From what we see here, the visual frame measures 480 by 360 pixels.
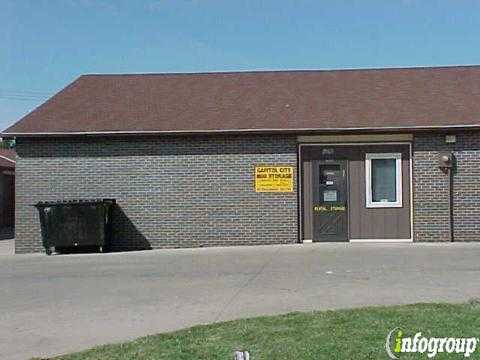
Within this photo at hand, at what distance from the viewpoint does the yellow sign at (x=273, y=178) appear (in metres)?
16.9

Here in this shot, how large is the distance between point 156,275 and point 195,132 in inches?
215

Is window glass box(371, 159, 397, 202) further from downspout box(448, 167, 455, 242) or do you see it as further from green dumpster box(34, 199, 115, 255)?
green dumpster box(34, 199, 115, 255)

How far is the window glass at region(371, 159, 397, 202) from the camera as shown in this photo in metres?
17.1

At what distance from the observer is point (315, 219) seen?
17125 mm

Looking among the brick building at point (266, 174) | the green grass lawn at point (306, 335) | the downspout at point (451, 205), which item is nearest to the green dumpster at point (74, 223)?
the brick building at point (266, 174)

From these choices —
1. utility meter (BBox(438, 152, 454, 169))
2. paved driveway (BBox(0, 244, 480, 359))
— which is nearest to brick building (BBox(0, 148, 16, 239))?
paved driveway (BBox(0, 244, 480, 359))

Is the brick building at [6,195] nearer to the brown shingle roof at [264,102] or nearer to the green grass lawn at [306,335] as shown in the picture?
the brown shingle roof at [264,102]

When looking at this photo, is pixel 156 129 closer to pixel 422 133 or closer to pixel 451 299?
pixel 422 133

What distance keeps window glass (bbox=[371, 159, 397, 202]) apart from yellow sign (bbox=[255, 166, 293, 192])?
2.06 meters

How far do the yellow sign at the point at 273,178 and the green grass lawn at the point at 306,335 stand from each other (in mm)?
9032

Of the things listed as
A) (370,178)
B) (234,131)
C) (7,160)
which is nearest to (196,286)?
(234,131)

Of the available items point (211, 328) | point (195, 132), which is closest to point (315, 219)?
point (195, 132)

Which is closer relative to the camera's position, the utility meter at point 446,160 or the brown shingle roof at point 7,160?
the utility meter at point 446,160

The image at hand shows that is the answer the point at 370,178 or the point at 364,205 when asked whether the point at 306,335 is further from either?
the point at 370,178
